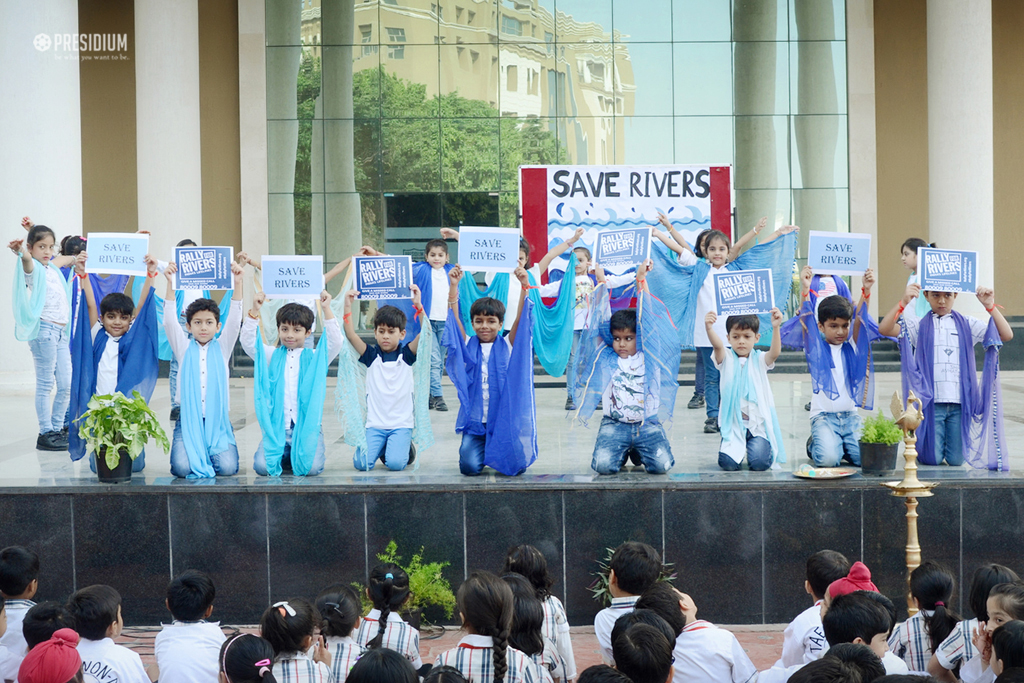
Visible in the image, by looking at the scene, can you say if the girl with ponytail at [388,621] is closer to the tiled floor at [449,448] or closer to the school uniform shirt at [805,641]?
the school uniform shirt at [805,641]

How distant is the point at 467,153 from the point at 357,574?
472 inches

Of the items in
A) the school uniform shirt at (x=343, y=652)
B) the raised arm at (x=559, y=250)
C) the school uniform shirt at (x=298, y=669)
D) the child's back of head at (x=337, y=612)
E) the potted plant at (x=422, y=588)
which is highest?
the raised arm at (x=559, y=250)

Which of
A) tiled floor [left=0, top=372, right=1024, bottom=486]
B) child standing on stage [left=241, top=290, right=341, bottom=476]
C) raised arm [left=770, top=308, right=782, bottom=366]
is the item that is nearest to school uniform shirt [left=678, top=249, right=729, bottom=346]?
tiled floor [left=0, top=372, right=1024, bottom=486]

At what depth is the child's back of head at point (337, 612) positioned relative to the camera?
14.7 ft

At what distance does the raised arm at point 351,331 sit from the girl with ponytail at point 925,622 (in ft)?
14.5

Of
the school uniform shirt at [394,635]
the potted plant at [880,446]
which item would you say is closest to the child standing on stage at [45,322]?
the school uniform shirt at [394,635]

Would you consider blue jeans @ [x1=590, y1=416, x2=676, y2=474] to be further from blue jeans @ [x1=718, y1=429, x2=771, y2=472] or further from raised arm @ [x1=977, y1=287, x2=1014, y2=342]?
raised arm @ [x1=977, y1=287, x2=1014, y2=342]

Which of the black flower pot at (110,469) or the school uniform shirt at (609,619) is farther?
the black flower pot at (110,469)

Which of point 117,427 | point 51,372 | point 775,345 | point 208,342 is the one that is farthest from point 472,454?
point 51,372

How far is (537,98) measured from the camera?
707 inches

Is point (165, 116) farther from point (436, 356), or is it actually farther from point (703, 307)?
point (703, 307)

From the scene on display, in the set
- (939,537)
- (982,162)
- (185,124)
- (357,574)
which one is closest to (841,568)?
(939,537)

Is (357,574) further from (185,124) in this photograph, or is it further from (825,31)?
(825,31)

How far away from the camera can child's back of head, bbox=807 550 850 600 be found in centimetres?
494
